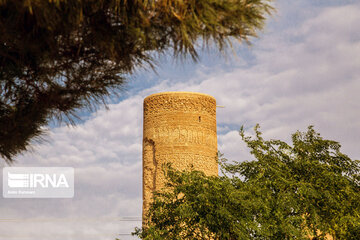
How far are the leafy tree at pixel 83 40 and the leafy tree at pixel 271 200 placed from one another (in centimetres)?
556

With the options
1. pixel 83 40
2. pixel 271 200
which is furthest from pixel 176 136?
pixel 83 40

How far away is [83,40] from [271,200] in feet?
24.4

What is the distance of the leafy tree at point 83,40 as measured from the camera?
4336 mm

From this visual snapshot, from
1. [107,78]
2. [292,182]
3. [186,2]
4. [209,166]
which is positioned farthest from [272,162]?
[186,2]

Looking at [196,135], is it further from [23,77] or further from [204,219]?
[23,77]

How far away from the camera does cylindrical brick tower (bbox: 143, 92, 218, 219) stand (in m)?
17.6

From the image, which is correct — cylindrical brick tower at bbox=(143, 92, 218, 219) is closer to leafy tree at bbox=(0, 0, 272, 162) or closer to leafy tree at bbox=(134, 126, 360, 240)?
leafy tree at bbox=(134, 126, 360, 240)

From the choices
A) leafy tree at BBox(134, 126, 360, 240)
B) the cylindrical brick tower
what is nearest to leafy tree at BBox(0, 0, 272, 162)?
leafy tree at BBox(134, 126, 360, 240)

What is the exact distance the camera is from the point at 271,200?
1105cm

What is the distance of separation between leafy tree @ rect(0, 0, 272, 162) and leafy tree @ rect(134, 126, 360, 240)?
18.2 feet

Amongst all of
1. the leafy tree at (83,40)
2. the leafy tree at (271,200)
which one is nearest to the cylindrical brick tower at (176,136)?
the leafy tree at (271,200)

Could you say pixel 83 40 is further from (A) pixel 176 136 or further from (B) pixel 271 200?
(A) pixel 176 136

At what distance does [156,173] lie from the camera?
1789 cm

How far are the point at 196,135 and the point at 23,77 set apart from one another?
1288 cm
